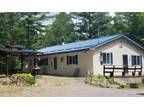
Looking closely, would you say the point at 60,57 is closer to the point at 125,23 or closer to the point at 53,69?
the point at 53,69

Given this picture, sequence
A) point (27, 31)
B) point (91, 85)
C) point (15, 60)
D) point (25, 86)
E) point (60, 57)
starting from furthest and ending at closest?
point (27, 31) → point (15, 60) → point (60, 57) → point (91, 85) → point (25, 86)

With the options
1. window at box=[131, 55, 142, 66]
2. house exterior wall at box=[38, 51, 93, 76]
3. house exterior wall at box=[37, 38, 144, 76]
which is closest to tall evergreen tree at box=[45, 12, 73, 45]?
house exterior wall at box=[38, 51, 93, 76]

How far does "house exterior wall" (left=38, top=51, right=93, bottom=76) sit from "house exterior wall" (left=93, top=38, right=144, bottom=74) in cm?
55

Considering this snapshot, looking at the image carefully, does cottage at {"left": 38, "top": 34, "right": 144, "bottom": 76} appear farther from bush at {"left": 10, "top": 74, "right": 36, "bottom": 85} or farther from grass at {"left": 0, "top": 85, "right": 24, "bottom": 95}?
grass at {"left": 0, "top": 85, "right": 24, "bottom": 95}

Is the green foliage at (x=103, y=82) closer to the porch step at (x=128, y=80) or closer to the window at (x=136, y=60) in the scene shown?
the porch step at (x=128, y=80)

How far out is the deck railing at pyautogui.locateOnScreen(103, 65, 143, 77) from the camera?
27.9 m

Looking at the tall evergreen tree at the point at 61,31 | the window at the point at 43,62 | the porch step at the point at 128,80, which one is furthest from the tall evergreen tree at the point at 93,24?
the porch step at the point at 128,80

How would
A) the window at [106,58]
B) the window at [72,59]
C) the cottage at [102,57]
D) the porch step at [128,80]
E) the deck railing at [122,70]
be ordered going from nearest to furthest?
1. the porch step at [128,80]
2. the deck railing at [122,70]
3. the cottage at [102,57]
4. the window at [106,58]
5. the window at [72,59]

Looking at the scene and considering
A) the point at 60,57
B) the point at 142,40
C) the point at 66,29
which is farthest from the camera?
the point at 66,29

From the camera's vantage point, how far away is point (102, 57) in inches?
1138

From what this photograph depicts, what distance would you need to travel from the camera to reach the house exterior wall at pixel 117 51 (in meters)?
28.5

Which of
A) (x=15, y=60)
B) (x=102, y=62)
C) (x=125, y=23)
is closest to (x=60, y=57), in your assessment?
(x=102, y=62)

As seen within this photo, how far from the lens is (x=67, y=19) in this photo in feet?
216

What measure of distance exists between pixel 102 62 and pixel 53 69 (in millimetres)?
7515
